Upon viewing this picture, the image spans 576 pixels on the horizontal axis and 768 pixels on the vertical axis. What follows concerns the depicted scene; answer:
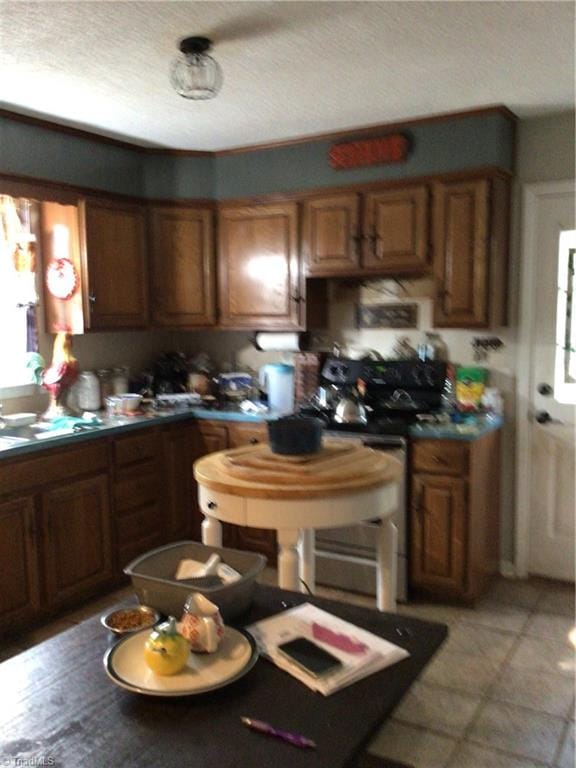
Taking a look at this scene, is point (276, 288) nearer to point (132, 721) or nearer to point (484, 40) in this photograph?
point (484, 40)

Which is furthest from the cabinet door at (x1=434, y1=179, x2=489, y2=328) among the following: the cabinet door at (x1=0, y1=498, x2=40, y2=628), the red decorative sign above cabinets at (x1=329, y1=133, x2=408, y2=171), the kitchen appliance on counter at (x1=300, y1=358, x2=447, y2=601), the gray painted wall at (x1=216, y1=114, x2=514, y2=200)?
the cabinet door at (x1=0, y1=498, x2=40, y2=628)

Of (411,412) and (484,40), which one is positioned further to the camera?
(411,412)

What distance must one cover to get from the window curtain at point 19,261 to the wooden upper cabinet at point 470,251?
2231mm

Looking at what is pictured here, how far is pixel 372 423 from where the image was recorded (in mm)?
3385

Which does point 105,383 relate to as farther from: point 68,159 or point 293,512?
point 293,512

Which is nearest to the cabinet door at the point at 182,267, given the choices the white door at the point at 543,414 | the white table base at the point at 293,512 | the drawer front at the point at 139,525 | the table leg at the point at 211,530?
the drawer front at the point at 139,525

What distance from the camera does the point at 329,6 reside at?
7.09 ft

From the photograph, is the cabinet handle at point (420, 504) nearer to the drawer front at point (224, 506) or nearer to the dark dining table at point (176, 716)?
the drawer front at point (224, 506)

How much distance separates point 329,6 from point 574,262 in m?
1.97

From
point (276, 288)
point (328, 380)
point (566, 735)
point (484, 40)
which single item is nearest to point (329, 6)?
point (484, 40)

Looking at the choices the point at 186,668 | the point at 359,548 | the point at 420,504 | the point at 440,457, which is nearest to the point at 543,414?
the point at 440,457

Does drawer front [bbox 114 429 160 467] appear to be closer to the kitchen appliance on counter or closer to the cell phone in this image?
the kitchen appliance on counter

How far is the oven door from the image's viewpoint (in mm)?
3316

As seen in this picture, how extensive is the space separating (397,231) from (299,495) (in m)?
1.94
